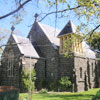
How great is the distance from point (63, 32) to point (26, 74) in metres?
8.41

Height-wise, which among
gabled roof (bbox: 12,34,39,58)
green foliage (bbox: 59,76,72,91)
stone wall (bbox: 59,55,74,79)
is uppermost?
gabled roof (bbox: 12,34,39,58)

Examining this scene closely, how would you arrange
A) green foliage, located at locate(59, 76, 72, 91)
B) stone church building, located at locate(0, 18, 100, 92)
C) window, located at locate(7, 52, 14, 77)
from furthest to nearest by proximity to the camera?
window, located at locate(7, 52, 14, 77), stone church building, located at locate(0, 18, 100, 92), green foliage, located at locate(59, 76, 72, 91)

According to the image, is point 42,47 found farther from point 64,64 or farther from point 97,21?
point 97,21

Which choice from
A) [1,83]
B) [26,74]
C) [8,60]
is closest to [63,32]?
[26,74]

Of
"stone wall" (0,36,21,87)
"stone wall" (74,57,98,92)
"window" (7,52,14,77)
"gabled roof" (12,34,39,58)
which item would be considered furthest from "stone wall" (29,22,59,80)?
"window" (7,52,14,77)

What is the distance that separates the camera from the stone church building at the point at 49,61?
75.8ft

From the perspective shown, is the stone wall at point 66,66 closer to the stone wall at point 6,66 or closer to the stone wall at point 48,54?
the stone wall at point 48,54

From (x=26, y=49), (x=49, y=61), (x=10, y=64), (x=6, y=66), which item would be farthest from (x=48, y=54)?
(x=6, y=66)

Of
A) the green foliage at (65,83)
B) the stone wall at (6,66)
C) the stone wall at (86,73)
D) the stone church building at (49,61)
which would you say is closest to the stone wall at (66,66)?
the stone church building at (49,61)

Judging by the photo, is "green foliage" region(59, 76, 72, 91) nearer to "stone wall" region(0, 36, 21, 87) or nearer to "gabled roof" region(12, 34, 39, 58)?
"gabled roof" region(12, 34, 39, 58)

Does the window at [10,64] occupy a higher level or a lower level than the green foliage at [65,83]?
higher

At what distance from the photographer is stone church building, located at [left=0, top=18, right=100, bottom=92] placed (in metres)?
23.1

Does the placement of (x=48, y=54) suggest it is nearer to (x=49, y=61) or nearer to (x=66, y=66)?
(x=49, y=61)

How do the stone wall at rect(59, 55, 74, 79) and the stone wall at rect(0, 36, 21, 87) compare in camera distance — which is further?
the stone wall at rect(0, 36, 21, 87)
